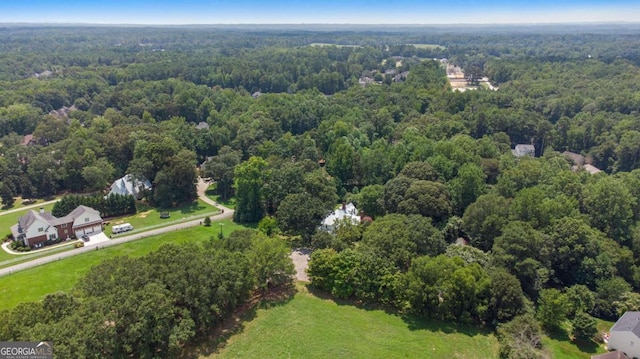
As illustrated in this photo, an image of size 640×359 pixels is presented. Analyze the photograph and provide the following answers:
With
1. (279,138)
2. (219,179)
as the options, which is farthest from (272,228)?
(279,138)

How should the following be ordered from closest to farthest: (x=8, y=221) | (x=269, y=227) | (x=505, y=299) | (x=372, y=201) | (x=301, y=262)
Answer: (x=505, y=299), (x=301, y=262), (x=269, y=227), (x=372, y=201), (x=8, y=221)

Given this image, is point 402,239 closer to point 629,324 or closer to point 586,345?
point 586,345

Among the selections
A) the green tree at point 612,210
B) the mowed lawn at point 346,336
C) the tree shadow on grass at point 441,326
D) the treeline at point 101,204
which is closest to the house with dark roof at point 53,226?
the treeline at point 101,204

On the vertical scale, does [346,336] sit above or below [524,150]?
below

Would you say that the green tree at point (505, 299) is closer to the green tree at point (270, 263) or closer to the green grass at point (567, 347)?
the green grass at point (567, 347)

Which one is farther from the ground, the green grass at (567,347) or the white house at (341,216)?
the white house at (341,216)

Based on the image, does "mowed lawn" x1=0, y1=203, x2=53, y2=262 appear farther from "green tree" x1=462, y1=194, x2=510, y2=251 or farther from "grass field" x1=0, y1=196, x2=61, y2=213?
"green tree" x1=462, y1=194, x2=510, y2=251

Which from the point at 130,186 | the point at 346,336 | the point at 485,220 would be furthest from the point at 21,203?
the point at 485,220
